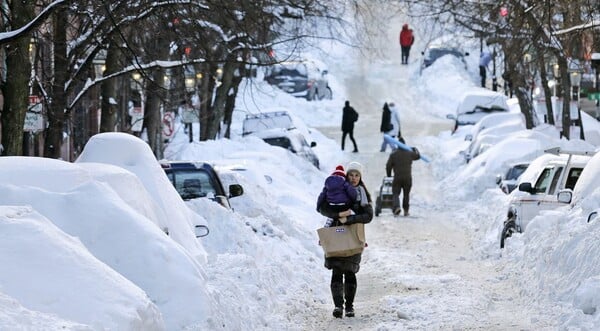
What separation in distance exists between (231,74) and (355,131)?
1747 cm

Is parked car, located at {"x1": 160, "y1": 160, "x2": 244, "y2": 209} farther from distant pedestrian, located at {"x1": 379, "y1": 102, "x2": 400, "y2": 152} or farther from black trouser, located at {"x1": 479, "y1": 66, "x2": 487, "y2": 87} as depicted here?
black trouser, located at {"x1": 479, "y1": 66, "x2": 487, "y2": 87}

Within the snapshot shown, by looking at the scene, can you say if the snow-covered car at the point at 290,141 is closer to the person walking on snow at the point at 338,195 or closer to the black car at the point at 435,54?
the person walking on snow at the point at 338,195

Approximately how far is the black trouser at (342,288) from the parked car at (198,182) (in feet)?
16.3

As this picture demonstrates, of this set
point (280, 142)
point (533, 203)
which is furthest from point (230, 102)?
point (533, 203)

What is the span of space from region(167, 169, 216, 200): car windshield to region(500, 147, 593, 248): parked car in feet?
14.2

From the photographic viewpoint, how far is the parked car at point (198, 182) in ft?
62.7

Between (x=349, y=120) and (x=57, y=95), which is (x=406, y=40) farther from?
(x=57, y=95)

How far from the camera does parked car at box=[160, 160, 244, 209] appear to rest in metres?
19.1

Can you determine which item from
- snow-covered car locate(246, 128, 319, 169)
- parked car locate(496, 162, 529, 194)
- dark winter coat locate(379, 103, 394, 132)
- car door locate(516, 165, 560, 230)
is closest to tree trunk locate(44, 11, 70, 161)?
car door locate(516, 165, 560, 230)

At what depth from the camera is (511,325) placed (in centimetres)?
1297

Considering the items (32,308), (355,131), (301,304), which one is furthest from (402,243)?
(355,131)

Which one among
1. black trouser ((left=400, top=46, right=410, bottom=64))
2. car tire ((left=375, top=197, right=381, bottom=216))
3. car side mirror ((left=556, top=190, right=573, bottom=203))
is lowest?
car tire ((left=375, top=197, right=381, bottom=216))

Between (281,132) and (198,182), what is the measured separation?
20367mm

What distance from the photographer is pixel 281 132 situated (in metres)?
39.8
